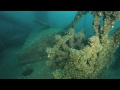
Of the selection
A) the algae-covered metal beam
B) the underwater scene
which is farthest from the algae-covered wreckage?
the algae-covered metal beam

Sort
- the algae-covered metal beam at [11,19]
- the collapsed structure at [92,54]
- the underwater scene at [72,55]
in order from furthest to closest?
the algae-covered metal beam at [11,19] < the underwater scene at [72,55] < the collapsed structure at [92,54]

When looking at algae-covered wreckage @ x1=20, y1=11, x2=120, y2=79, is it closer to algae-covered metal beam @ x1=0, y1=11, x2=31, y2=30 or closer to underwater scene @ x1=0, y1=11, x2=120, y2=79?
underwater scene @ x1=0, y1=11, x2=120, y2=79

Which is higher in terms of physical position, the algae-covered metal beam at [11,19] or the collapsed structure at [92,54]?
the algae-covered metal beam at [11,19]

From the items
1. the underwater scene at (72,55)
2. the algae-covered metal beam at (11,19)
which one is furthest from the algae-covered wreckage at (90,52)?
the algae-covered metal beam at (11,19)

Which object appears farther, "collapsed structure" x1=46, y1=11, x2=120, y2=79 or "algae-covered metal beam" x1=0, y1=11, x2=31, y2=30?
"algae-covered metal beam" x1=0, y1=11, x2=31, y2=30

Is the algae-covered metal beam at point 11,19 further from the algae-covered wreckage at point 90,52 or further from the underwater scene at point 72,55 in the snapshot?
the algae-covered wreckage at point 90,52

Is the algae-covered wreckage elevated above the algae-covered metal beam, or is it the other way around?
the algae-covered metal beam

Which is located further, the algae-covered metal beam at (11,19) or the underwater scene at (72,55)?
the algae-covered metal beam at (11,19)

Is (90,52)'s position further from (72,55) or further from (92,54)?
(72,55)
